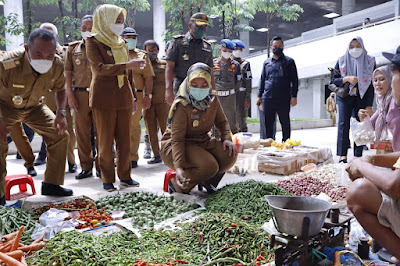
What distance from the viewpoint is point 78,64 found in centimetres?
450

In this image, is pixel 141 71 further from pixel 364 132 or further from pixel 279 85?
pixel 364 132

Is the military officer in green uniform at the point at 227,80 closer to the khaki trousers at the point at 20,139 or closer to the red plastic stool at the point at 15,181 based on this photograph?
the khaki trousers at the point at 20,139

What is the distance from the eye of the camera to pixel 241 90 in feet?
24.0

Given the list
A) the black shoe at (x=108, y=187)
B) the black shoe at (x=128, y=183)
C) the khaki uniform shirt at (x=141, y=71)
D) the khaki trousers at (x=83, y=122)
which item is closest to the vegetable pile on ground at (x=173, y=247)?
the black shoe at (x=108, y=187)

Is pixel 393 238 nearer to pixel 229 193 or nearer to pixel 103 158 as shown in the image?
pixel 229 193

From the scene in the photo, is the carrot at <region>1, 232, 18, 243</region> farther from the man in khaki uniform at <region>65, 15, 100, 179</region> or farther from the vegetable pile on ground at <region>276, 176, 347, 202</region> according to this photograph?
the vegetable pile on ground at <region>276, 176, 347, 202</region>

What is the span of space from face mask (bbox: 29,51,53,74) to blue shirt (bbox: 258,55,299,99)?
3651mm

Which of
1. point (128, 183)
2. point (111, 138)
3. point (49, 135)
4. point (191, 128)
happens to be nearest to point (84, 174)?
point (128, 183)

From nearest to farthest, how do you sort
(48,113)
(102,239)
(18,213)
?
(102,239), (18,213), (48,113)

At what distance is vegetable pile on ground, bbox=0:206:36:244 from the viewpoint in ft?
7.96

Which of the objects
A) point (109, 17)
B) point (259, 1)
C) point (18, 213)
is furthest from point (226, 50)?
point (259, 1)

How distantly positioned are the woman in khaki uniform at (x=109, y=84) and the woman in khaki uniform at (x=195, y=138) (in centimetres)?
55

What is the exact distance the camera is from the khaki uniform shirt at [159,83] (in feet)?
19.0

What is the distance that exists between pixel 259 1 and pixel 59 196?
12117 mm
